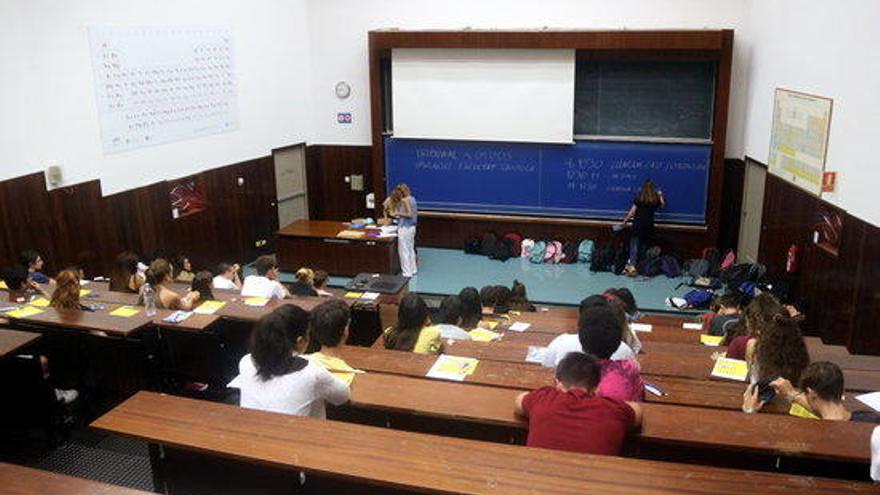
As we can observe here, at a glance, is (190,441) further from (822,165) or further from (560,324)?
(822,165)

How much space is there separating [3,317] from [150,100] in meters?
3.93

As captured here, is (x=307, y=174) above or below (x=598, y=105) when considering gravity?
below

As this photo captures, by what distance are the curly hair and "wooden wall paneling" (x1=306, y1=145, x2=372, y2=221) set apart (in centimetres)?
821

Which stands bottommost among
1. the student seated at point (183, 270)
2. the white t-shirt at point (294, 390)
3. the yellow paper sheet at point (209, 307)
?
the student seated at point (183, 270)

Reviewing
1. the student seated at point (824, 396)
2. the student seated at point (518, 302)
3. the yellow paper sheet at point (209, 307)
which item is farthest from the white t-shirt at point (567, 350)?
the yellow paper sheet at point (209, 307)

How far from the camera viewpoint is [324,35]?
1111 centimetres

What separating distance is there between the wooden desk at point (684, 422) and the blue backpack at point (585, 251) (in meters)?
7.09

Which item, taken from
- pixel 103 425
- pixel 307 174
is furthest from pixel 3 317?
pixel 307 174

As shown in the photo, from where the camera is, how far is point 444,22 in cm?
1060

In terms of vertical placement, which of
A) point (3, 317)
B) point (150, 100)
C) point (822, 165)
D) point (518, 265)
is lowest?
point (518, 265)

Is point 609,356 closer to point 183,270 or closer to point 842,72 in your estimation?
point 842,72

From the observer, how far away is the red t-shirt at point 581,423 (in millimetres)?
2836

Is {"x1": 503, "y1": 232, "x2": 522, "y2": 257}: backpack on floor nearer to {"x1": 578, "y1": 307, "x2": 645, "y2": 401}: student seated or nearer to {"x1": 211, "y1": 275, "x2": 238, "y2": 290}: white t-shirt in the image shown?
{"x1": 211, "y1": 275, "x2": 238, "y2": 290}: white t-shirt

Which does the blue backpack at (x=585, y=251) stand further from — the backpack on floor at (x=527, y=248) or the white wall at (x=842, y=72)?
the white wall at (x=842, y=72)
